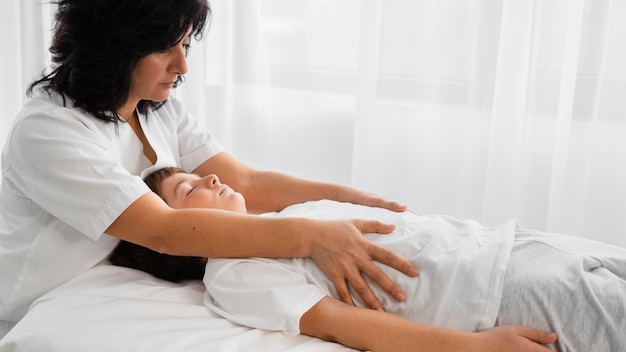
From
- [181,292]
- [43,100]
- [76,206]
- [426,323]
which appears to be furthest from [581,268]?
[43,100]

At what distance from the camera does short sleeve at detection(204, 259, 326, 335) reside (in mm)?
1396

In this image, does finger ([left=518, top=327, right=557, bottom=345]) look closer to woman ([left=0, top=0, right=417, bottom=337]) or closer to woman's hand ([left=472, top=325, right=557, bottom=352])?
woman's hand ([left=472, top=325, right=557, bottom=352])

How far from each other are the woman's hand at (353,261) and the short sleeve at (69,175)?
40 centimetres

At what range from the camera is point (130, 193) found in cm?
149

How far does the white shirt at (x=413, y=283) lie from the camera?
139cm

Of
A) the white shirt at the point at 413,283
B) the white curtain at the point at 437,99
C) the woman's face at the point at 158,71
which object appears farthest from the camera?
the white curtain at the point at 437,99

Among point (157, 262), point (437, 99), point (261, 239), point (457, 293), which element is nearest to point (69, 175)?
point (157, 262)

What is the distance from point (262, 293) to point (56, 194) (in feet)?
1.57

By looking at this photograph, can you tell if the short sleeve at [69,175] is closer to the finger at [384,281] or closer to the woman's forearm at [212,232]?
the woman's forearm at [212,232]

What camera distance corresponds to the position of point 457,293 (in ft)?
4.59

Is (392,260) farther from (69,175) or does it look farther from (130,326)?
→ (69,175)

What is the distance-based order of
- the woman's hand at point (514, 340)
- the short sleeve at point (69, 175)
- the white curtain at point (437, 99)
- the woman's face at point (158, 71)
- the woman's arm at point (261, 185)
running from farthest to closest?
the white curtain at point (437, 99) → the woman's arm at point (261, 185) → the woman's face at point (158, 71) → the short sleeve at point (69, 175) → the woman's hand at point (514, 340)

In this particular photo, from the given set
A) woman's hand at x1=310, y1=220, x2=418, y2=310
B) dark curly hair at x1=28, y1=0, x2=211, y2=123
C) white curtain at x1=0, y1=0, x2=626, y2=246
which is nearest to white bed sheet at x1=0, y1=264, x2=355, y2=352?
woman's hand at x1=310, y1=220, x2=418, y2=310

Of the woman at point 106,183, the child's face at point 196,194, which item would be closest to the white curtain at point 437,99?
the woman at point 106,183
